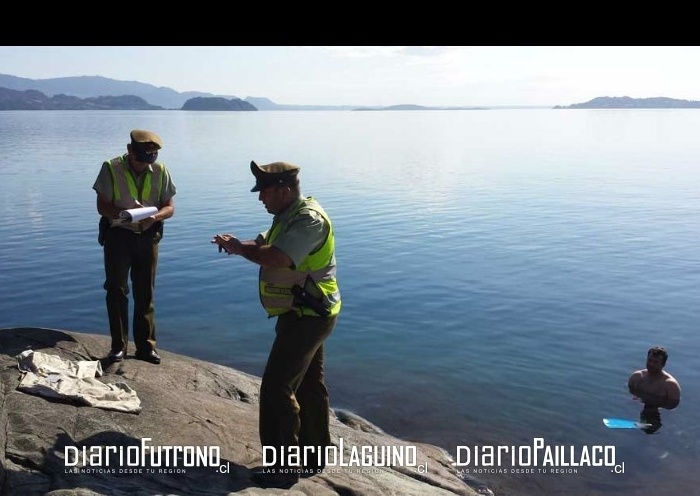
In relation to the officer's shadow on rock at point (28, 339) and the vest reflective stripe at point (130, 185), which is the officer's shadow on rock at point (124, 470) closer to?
the officer's shadow on rock at point (28, 339)

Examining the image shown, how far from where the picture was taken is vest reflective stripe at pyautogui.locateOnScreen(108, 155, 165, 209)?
7.92 metres

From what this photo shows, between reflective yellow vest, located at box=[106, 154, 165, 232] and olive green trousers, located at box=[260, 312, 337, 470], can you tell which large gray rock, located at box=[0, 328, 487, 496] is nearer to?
olive green trousers, located at box=[260, 312, 337, 470]

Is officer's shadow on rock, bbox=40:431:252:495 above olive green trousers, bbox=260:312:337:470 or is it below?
below

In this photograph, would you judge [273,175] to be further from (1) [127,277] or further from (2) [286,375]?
(1) [127,277]

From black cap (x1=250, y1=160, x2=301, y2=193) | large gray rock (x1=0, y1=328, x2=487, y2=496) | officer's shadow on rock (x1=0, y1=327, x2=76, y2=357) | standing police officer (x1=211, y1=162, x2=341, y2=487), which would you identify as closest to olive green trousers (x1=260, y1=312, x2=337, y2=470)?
standing police officer (x1=211, y1=162, x2=341, y2=487)

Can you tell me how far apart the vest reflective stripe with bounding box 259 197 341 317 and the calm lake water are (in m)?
4.67

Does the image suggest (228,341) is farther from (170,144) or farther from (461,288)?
(170,144)

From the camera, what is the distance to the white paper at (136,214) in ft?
25.1

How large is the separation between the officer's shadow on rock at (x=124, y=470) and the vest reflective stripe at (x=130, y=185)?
9.03 ft

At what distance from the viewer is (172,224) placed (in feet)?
91.8

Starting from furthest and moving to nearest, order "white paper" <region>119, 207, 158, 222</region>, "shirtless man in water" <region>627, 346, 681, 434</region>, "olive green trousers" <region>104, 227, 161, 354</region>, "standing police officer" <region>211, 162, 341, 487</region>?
1. "shirtless man in water" <region>627, 346, 681, 434</region>
2. "olive green trousers" <region>104, 227, 161, 354</region>
3. "white paper" <region>119, 207, 158, 222</region>
4. "standing police officer" <region>211, 162, 341, 487</region>

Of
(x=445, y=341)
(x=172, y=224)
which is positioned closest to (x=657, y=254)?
(x=445, y=341)

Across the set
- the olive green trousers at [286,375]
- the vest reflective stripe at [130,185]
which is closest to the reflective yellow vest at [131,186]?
the vest reflective stripe at [130,185]

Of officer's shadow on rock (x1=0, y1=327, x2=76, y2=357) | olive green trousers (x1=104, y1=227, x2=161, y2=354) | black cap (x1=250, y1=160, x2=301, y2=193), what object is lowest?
officer's shadow on rock (x1=0, y1=327, x2=76, y2=357)
